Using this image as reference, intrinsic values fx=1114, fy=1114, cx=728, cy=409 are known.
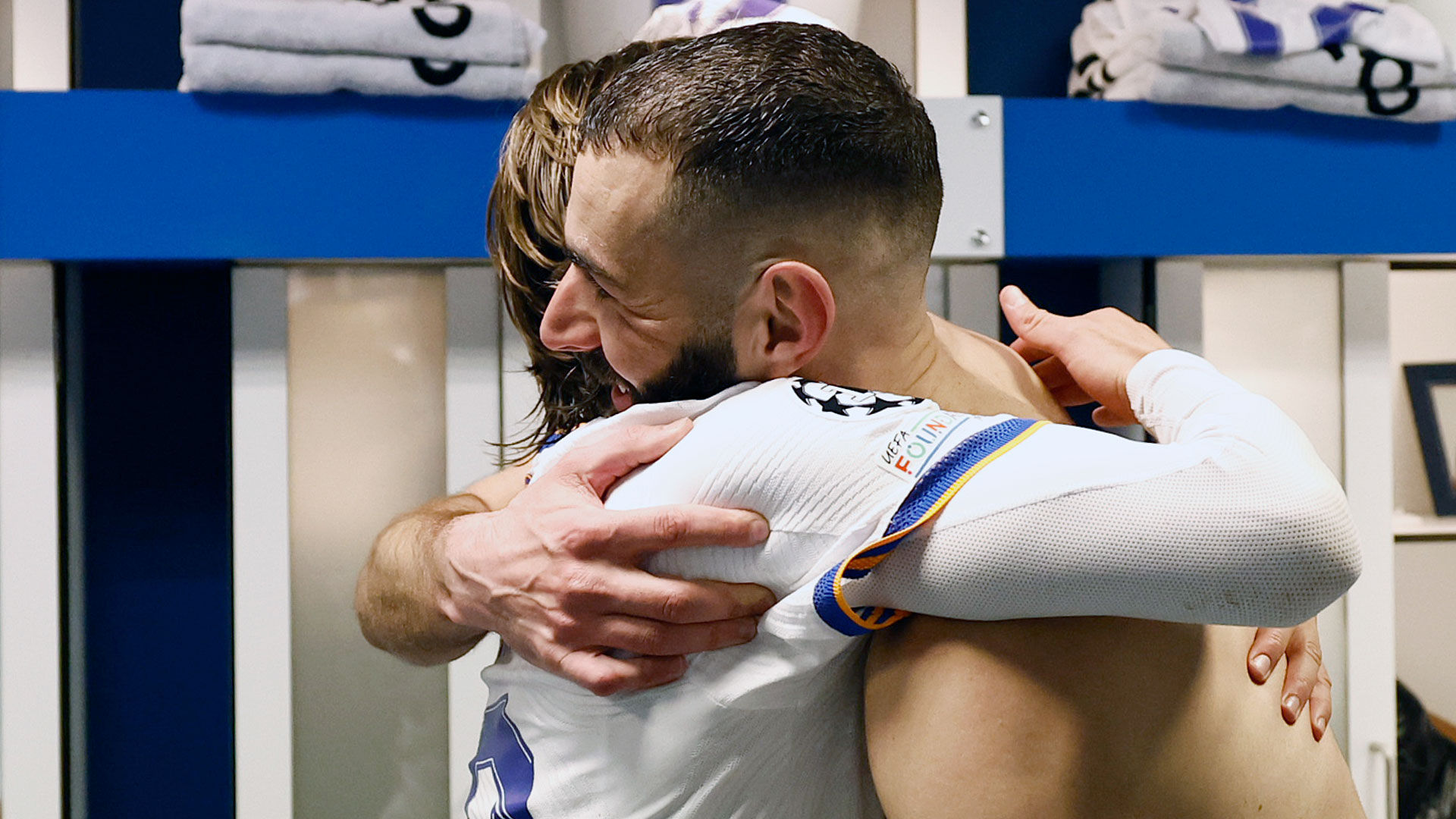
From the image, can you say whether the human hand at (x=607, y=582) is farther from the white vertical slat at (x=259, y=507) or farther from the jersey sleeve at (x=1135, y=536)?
the white vertical slat at (x=259, y=507)

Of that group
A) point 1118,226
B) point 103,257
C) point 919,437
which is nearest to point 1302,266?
point 1118,226

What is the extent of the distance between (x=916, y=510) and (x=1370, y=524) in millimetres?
1360

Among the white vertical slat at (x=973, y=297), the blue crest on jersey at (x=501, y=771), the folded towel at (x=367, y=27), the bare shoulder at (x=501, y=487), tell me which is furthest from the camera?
the white vertical slat at (x=973, y=297)

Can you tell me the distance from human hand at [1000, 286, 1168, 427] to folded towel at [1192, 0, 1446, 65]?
741 millimetres

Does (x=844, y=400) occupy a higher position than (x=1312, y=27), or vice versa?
(x=1312, y=27)

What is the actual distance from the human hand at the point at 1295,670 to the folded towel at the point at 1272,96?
934 millimetres

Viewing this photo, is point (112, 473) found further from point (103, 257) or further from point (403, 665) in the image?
point (403, 665)

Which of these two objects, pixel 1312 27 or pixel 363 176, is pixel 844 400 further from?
pixel 1312 27

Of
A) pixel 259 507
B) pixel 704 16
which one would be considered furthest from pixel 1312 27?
pixel 259 507

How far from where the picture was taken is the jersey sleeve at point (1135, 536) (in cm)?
54

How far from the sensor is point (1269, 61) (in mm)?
1515

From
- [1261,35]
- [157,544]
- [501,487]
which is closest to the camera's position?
[501,487]

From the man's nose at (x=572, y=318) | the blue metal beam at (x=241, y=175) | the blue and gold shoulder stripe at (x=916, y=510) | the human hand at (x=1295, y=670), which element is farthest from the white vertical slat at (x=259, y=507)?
the human hand at (x=1295, y=670)

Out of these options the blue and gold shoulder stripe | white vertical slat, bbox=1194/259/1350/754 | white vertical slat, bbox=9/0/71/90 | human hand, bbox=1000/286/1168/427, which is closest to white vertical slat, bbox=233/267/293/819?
white vertical slat, bbox=9/0/71/90
